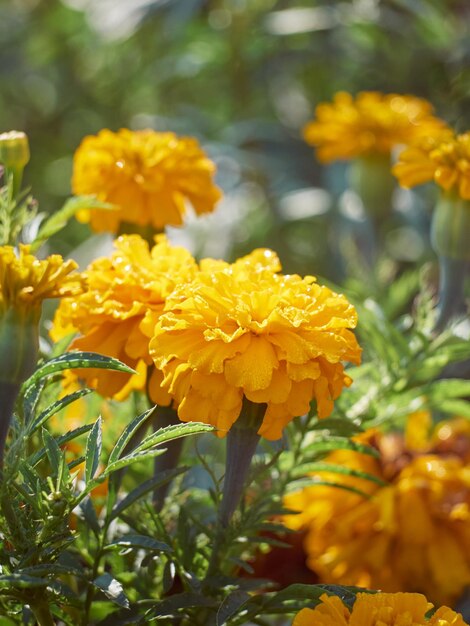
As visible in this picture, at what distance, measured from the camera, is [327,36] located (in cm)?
159

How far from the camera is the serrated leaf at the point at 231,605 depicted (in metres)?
0.41

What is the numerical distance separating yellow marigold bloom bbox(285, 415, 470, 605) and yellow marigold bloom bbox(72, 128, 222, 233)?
21 centimetres

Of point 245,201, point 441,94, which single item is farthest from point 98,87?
point 441,94

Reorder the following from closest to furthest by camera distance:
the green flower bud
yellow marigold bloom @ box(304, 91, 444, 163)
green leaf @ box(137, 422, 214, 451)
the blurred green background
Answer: green leaf @ box(137, 422, 214, 451), the green flower bud, yellow marigold bloom @ box(304, 91, 444, 163), the blurred green background

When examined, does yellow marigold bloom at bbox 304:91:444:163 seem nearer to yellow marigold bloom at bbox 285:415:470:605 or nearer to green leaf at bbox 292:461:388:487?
yellow marigold bloom at bbox 285:415:470:605

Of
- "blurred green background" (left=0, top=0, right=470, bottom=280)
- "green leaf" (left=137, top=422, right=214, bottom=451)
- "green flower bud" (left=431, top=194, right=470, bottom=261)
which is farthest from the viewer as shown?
"blurred green background" (left=0, top=0, right=470, bottom=280)

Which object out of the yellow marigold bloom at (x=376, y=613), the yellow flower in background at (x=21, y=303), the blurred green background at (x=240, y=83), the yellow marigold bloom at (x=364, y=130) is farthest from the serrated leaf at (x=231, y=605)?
the blurred green background at (x=240, y=83)

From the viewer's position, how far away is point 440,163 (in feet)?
1.94

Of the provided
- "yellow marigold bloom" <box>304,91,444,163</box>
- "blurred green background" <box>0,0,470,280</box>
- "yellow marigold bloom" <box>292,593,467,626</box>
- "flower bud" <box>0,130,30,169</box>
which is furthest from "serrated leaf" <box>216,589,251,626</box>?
"blurred green background" <box>0,0,470,280</box>

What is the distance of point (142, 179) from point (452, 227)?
0.68 feet

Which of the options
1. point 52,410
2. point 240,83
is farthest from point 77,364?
point 240,83

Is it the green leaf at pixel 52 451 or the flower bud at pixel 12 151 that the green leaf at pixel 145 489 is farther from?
the flower bud at pixel 12 151

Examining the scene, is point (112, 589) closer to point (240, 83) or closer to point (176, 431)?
point (176, 431)

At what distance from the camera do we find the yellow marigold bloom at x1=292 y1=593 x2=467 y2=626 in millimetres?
393
